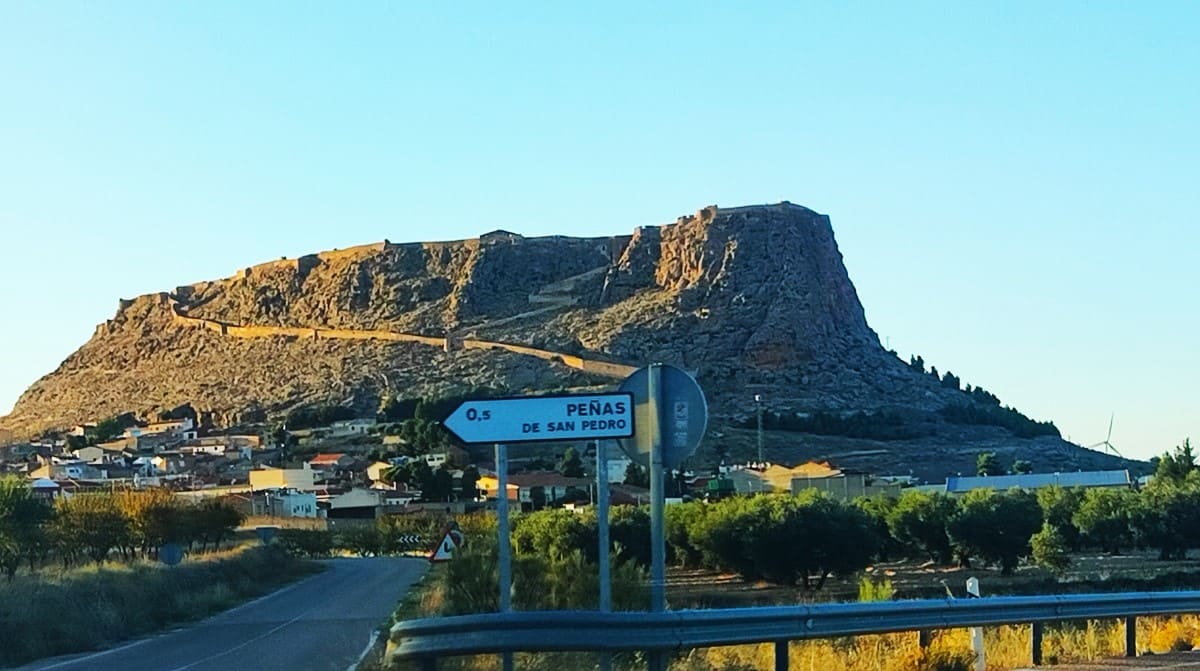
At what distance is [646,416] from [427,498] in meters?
87.0

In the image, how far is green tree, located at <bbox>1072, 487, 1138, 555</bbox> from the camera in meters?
58.8

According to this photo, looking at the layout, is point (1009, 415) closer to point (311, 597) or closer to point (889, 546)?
point (889, 546)

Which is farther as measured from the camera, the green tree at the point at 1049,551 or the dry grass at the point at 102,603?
the green tree at the point at 1049,551

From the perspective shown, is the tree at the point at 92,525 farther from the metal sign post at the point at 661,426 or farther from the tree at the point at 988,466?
the tree at the point at 988,466

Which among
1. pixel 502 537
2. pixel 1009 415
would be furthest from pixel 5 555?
pixel 1009 415

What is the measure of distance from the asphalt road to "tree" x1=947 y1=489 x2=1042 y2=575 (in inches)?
988

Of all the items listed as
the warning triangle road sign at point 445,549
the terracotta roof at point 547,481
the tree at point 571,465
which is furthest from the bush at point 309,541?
the warning triangle road sign at point 445,549

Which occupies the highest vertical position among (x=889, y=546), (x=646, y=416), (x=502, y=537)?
(x=646, y=416)

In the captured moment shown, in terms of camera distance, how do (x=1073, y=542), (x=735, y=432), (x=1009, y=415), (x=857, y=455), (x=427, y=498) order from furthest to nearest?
(x=1009, y=415) → (x=735, y=432) → (x=857, y=455) → (x=427, y=498) → (x=1073, y=542)

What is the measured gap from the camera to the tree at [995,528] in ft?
189

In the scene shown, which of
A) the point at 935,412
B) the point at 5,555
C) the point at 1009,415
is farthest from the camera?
the point at 1009,415

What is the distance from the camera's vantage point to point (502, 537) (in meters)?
10.5

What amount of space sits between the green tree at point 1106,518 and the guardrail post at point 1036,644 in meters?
47.9

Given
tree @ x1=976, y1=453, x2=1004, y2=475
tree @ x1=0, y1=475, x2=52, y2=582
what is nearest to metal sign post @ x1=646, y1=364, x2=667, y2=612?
tree @ x1=0, y1=475, x2=52, y2=582
